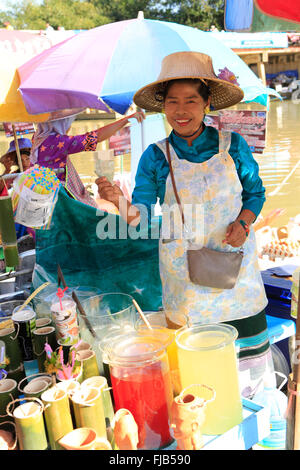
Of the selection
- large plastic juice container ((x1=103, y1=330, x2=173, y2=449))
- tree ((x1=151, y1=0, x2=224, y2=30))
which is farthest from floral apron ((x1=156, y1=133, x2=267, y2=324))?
tree ((x1=151, y1=0, x2=224, y2=30))

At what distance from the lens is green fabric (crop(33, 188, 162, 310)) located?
2305 millimetres

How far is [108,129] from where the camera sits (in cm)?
359

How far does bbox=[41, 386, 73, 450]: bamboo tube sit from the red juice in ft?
0.51

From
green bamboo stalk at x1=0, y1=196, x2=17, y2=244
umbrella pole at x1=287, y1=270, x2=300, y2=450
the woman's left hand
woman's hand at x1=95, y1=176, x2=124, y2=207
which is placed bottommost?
umbrella pole at x1=287, y1=270, x2=300, y2=450

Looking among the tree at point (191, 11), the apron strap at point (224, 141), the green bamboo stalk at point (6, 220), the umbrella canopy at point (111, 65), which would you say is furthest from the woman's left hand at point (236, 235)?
the tree at point (191, 11)

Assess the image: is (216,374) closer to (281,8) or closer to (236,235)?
(236,235)

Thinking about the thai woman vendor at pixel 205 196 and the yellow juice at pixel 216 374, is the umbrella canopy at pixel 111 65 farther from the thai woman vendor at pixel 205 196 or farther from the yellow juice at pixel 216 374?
the yellow juice at pixel 216 374

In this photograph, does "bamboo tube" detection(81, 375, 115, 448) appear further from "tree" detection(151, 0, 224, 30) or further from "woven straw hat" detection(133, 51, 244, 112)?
"tree" detection(151, 0, 224, 30)

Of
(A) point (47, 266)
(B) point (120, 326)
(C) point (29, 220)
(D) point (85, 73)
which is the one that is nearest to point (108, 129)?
(D) point (85, 73)

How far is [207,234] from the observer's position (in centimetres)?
175

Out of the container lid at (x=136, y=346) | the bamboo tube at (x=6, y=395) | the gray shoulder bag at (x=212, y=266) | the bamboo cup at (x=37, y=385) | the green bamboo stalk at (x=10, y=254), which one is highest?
the green bamboo stalk at (x=10, y=254)

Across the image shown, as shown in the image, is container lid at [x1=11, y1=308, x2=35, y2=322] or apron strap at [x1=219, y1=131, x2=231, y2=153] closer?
container lid at [x1=11, y1=308, x2=35, y2=322]

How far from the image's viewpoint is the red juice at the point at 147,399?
47.1 inches

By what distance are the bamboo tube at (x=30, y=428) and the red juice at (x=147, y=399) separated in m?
0.22
